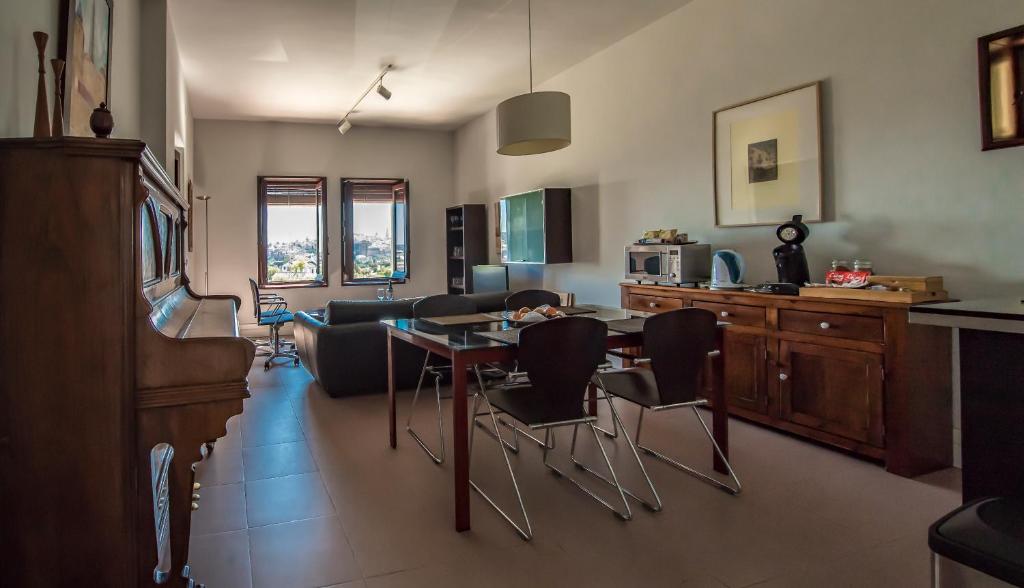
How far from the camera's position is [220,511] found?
2756 millimetres

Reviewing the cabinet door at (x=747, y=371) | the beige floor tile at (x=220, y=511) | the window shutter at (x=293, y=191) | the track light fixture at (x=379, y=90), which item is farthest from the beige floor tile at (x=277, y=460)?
the window shutter at (x=293, y=191)

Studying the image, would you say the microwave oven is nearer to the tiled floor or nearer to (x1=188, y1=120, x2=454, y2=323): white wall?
the tiled floor

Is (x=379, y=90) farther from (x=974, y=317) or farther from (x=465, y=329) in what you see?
(x=974, y=317)

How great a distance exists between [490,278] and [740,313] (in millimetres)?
4481

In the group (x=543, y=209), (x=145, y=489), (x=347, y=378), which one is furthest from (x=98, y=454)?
(x=543, y=209)

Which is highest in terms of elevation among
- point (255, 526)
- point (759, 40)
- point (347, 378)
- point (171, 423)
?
point (759, 40)

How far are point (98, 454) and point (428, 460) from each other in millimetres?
2045

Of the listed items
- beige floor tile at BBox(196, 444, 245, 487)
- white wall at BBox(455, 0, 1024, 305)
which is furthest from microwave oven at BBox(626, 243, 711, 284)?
beige floor tile at BBox(196, 444, 245, 487)

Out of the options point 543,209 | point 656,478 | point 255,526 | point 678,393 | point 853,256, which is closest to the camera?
point 255,526

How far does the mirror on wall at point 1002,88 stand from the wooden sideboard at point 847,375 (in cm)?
96

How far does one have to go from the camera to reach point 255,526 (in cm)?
260

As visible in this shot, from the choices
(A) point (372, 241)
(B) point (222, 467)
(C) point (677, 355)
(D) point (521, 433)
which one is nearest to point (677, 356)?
(C) point (677, 355)

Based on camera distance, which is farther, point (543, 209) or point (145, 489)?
point (543, 209)

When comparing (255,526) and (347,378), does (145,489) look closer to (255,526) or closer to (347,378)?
(255,526)
